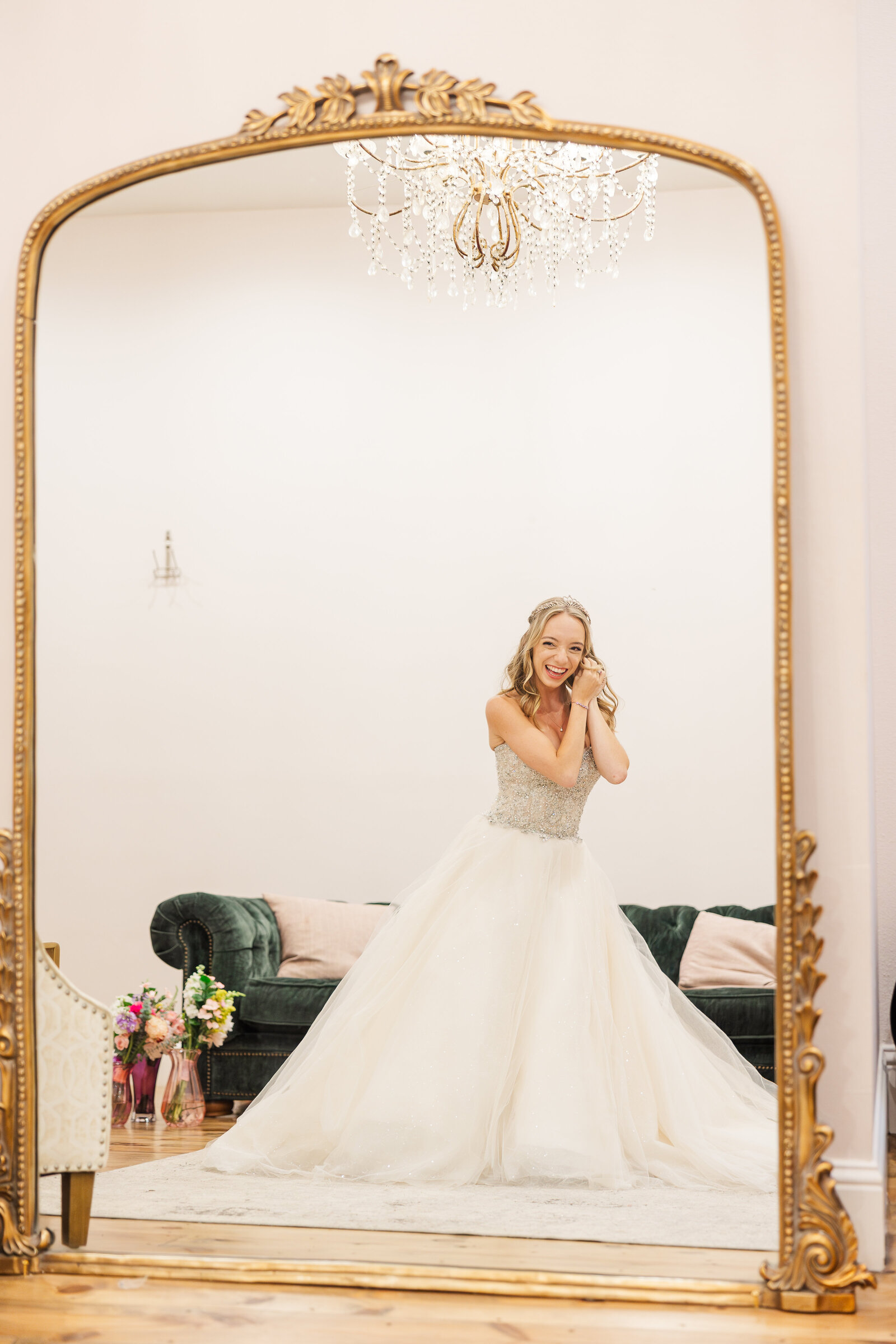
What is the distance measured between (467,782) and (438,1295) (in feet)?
4.35

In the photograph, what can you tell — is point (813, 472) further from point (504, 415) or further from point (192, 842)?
point (192, 842)

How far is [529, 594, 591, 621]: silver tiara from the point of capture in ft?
9.41

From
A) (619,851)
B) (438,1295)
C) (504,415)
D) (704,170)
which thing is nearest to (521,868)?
(619,851)

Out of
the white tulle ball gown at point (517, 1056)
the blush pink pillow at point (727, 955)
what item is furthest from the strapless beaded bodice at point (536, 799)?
the blush pink pillow at point (727, 955)

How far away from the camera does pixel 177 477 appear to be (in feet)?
9.73

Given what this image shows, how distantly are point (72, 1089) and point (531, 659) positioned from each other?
1.46 meters

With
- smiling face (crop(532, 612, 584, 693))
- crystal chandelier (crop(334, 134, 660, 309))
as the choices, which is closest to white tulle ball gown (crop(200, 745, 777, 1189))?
smiling face (crop(532, 612, 584, 693))

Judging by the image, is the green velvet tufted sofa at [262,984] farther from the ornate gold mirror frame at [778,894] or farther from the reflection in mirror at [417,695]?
the ornate gold mirror frame at [778,894]

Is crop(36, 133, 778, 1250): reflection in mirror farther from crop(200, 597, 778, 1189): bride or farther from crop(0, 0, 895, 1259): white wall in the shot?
crop(0, 0, 895, 1259): white wall

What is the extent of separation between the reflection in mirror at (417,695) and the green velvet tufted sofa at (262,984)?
0.01 metres

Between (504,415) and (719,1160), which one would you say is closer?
(719,1160)

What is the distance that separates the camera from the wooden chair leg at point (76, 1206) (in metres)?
2.17

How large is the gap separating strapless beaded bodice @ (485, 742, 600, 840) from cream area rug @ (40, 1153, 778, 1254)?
824 millimetres

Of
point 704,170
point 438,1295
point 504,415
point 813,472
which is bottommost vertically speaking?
point 438,1295
